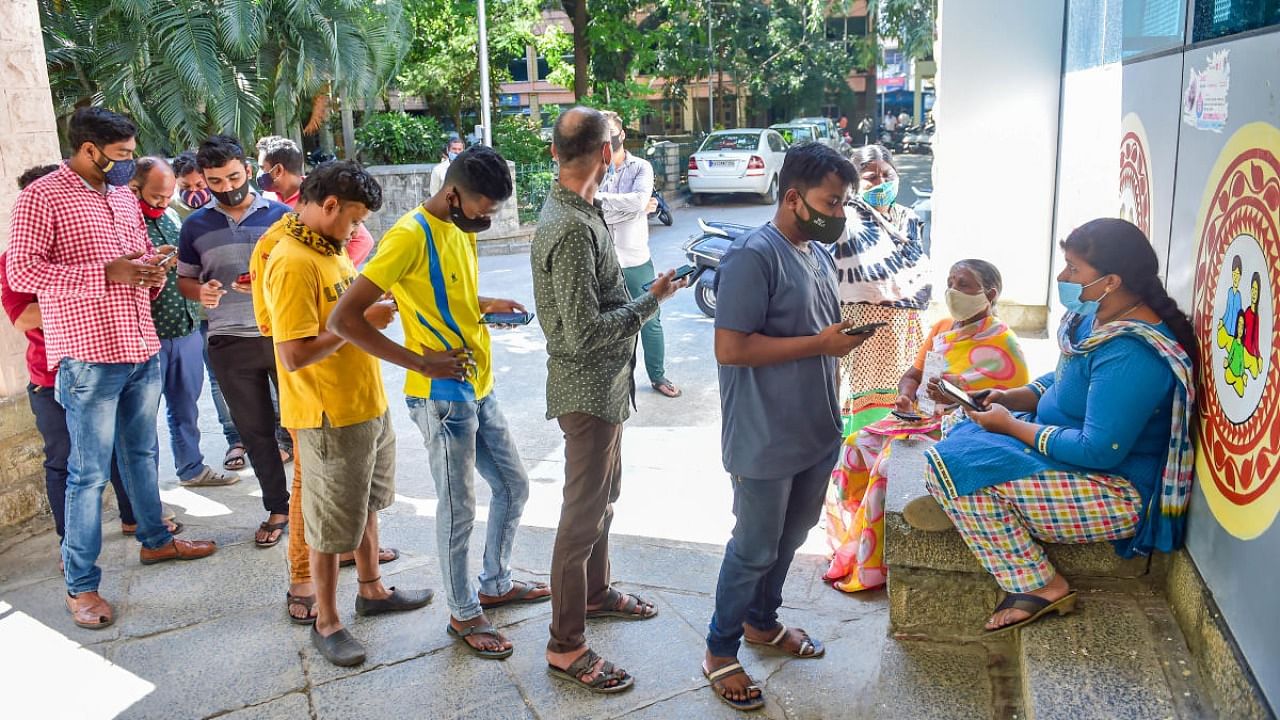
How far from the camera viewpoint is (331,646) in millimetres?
3664

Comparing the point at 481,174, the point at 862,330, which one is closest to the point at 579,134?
the point at 481,174

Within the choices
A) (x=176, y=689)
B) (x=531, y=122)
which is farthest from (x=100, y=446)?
(x=531, y=122)

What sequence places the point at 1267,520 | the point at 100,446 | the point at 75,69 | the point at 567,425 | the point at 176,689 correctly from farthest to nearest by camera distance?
the point at 75,69, the point at 100,446, the point at 176,689, the point at 567,425, the point at 1267,520

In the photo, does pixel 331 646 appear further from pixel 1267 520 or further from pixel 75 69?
pixel 75 69

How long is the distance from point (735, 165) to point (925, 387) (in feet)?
55.1

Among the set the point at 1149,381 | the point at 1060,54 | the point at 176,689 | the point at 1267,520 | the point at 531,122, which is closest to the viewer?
the point at 1267,520

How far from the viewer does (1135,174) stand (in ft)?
14.2

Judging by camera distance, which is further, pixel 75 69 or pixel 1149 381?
pixel 75 69

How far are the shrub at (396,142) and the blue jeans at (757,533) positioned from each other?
15.0 metres

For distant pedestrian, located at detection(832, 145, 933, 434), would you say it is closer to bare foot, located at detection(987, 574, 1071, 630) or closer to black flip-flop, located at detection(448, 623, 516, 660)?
bare foot, located at detection(987, 574, 1071, 630)

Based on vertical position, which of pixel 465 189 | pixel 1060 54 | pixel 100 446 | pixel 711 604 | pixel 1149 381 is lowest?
pixel 711 604

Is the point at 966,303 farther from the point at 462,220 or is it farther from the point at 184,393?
the point at 184,393

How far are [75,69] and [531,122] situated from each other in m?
8.58

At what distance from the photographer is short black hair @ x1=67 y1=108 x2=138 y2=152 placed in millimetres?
3961
